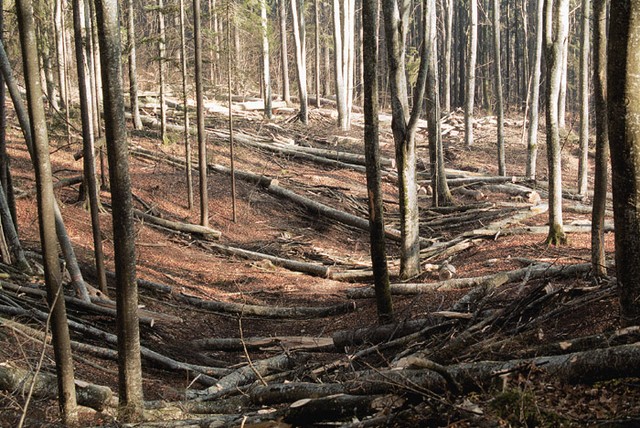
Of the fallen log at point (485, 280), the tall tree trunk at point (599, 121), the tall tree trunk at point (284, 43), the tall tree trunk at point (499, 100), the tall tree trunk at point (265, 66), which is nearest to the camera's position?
the tall tree trunk at point (599, 121)

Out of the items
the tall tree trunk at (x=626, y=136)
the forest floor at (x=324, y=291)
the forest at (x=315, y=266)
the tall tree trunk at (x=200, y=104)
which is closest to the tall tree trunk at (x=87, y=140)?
the forest at (x=315, y=266)

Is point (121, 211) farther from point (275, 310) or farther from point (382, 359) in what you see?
point (275, 310)

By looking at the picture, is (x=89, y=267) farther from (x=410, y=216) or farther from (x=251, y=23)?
(x=251, y=23)

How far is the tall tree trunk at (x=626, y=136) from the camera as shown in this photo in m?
4.81

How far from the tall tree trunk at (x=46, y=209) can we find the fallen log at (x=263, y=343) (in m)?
4.39

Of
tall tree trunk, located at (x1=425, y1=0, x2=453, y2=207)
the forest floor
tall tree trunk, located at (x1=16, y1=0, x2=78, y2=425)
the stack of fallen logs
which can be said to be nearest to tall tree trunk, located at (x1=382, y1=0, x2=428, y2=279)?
the forest floor

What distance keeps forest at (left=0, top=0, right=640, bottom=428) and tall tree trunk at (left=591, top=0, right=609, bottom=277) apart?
0.12 feet

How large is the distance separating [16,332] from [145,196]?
38.0ft

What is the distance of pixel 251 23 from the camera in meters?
28.8

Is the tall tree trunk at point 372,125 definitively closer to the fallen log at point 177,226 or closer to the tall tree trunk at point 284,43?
the fallen log at point 177,226

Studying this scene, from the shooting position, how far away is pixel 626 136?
15.9ft

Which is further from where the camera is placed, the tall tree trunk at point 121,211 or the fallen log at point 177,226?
the fallen log at point 177,226

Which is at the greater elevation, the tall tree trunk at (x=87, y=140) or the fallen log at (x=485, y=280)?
the tall tree trunk at (x=87, y=140)

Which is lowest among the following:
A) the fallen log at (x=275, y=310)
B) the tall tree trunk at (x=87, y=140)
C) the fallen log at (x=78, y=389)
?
the fallen log at (x=275, y=310)
